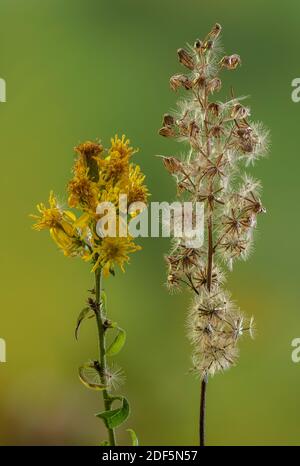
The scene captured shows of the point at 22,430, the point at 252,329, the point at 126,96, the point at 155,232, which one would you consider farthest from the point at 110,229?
the point at 126,96

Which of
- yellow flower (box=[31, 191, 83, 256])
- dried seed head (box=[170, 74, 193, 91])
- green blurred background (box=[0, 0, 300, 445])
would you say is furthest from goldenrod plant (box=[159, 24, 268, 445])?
green blurred background (box=[0, 0, 300, 445])

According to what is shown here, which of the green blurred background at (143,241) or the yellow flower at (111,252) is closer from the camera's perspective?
the yellow flower at (111,252)

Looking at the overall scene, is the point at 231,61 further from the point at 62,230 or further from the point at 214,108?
the point at 62,230

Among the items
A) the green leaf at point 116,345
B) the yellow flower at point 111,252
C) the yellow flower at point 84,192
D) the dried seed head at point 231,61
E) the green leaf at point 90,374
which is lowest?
the green leaf at point 90,374

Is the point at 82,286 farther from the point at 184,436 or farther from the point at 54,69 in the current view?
the point at 54,69

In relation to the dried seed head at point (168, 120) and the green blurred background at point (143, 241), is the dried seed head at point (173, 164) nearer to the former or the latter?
the dried seed head at point (168, 120)

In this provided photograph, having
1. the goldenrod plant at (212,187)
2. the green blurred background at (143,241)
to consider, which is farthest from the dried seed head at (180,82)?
the green blurred background at (143,241)

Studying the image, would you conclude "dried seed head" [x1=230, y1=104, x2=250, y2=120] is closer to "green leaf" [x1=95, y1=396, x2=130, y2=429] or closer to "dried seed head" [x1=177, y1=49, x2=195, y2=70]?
"dried seed head" [x1=177, y1=49, x2=195, y2=70]

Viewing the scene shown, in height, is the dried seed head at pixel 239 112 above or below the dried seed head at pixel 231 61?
below
